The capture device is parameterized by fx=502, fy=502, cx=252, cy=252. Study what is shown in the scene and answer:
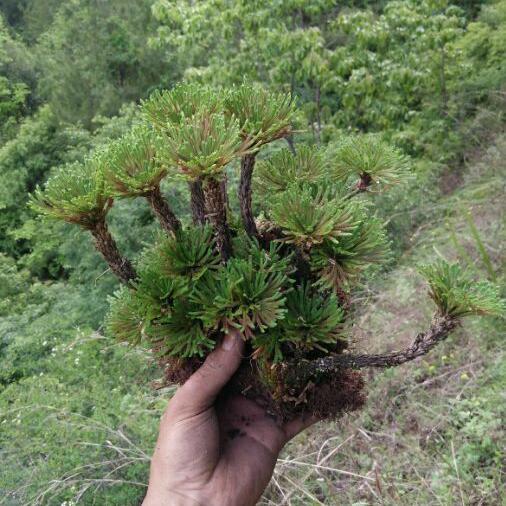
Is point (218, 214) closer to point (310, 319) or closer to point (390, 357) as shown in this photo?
point (310, 319)

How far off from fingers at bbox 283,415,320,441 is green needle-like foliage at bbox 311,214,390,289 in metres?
0.50

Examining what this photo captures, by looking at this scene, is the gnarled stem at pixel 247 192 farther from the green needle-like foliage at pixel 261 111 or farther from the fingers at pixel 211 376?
the fingers at pixel 211 376

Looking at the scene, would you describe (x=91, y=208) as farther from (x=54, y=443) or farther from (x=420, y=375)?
(x=420, y=375)

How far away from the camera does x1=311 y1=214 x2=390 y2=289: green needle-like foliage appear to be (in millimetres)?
1029

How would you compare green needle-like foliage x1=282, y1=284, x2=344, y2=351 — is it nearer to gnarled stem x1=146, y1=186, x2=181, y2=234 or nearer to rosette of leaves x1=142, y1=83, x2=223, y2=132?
gnarled stem x1=146, y1=186, x2=181, y2=234

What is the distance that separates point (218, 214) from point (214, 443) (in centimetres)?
63

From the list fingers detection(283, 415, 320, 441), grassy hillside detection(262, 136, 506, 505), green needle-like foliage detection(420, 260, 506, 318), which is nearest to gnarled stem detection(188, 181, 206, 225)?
green needle-like foliage detection(420, 260, 506, 318)

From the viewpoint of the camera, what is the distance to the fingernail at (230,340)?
1.13 metres

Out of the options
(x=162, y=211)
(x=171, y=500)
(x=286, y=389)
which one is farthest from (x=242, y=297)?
(x=171, y=500)

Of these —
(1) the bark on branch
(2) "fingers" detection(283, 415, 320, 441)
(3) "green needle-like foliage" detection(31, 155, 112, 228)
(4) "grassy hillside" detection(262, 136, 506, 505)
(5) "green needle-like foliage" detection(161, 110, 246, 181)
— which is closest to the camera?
(5) "green needle-like foliage" detection(161, 110, 246, 181)

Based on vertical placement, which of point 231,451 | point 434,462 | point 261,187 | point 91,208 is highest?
point 91,208

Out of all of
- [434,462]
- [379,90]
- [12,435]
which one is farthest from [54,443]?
[379,90]

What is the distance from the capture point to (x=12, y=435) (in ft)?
9.43

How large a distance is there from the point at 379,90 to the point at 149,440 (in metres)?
4.30
